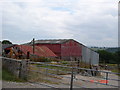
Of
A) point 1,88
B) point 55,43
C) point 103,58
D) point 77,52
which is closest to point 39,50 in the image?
point 55,43

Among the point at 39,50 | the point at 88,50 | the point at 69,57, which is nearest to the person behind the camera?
the point at 88,50

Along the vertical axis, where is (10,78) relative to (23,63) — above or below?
below

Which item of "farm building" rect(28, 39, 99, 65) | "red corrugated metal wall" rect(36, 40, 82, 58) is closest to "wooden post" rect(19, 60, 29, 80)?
"farm building" rect(28, 39, 99, 65)

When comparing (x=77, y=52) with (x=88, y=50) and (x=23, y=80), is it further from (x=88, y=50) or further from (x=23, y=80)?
Answer: (x=23, y=80)

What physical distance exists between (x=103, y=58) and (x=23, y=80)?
132ft

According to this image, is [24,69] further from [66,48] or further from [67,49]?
[67,49]

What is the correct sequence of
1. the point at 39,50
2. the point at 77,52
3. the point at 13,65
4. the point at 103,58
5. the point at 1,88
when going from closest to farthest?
the point at 1,88
the point at 13,65
the point at 39,50
the point at 77,52
the point at 103,58

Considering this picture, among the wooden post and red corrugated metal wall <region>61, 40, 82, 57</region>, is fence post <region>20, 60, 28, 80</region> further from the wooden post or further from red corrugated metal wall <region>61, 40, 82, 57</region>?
red corrugated metal wall <region>61, 40, 82, 57</region>

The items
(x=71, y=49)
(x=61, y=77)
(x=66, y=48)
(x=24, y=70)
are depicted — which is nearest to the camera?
(x=24, y=70)

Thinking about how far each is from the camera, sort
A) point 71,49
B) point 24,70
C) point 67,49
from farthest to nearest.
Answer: point 71,49 < point 67,49 < point 24,70

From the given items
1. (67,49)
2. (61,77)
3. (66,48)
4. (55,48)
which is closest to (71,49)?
(67,49)

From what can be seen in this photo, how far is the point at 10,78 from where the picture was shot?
8703 millimetres

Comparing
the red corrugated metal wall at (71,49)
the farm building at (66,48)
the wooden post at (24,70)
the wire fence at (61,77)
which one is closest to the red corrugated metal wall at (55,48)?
the farm building at (66,48)

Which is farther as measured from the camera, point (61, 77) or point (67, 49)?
point (67, 49)
